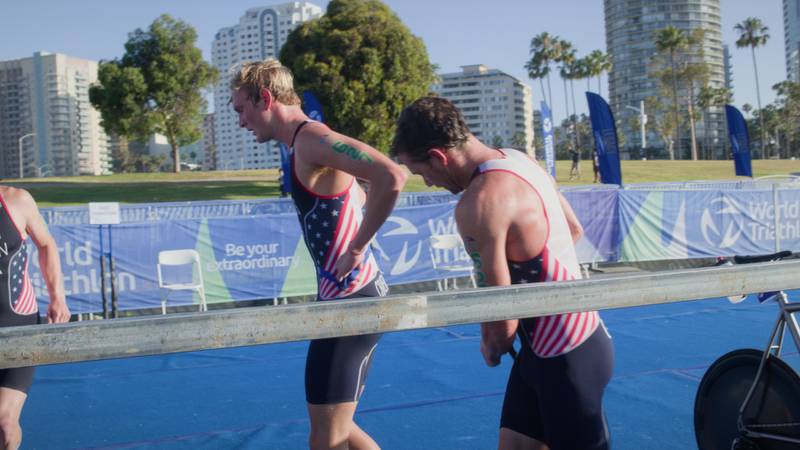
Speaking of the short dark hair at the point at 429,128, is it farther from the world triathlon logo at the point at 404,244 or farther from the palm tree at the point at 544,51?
the palm tree at the point at 544,51

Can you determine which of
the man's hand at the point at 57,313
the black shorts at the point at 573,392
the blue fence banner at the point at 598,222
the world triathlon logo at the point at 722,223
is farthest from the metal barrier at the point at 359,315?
the world triathlon logo at the point at 722,223

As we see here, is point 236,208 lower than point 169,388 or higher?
higher

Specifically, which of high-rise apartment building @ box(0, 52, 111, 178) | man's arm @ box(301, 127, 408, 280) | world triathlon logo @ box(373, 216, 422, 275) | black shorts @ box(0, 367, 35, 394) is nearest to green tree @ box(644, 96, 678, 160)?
world triathlon logo @ box(373, 216, 422, 275)

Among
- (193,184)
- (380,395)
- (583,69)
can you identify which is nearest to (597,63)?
(583,69)

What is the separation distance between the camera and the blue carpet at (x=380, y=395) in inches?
199

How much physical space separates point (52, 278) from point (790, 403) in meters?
3.76

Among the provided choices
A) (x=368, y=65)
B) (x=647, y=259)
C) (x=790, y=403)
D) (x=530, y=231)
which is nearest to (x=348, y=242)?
(x=530, y=231)

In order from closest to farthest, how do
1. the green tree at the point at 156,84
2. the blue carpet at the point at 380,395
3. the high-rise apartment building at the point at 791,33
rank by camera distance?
the blue carpet at the point at 380,395 → the green tree at the point at 156,84 → the high-rise apartment building at the point at 791,33

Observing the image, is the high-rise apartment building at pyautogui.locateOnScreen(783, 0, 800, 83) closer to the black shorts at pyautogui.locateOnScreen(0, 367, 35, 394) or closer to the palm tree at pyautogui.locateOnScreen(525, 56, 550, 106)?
the palm tree at pyautogui.locateOnScreen(525, 56, 550, 106)

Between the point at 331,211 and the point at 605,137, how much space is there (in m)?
18.1

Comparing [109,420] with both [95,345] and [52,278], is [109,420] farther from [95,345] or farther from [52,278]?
[95,345]

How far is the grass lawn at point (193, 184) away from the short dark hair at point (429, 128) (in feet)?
115

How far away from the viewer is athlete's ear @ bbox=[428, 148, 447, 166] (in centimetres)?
258

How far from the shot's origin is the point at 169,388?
6.73 metres
